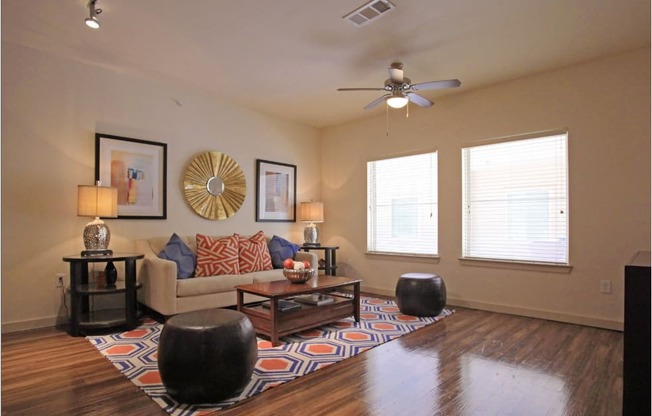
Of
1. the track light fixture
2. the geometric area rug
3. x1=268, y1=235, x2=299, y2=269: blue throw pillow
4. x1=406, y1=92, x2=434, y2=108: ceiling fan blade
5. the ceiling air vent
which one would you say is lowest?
the geometric area rug

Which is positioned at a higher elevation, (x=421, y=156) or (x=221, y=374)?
(x=421, y=156)

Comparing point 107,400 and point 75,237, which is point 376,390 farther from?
point 75,237

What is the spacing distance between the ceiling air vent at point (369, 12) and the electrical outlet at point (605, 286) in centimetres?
333

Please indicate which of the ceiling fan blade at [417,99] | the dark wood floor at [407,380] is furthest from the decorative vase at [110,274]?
the ceiling fan blade at [417,99]

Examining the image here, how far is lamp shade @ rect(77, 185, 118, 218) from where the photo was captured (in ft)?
12.2

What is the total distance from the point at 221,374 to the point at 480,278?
3.51m

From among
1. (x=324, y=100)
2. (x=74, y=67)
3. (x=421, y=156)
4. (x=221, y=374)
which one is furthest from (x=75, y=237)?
(x=421, y=156)

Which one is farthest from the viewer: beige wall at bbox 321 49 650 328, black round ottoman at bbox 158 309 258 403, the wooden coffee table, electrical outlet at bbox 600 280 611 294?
electrical outlet at bbox 600 280 611 294

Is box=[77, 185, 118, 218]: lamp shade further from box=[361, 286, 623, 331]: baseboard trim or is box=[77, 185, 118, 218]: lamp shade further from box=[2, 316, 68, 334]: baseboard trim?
box=[361, 286, 623, 331]: baseboard trim

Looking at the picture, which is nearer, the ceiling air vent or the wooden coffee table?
the ceiling air vent

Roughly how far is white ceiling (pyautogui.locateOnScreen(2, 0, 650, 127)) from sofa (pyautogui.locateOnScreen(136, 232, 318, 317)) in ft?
6.50

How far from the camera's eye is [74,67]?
4.08 metres

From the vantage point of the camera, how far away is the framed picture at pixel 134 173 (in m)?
4.27

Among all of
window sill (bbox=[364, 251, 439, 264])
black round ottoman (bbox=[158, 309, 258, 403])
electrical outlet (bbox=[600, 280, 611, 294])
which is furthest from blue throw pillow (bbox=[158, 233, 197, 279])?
electrical outlet (bbox=[600, 280, 611, 294])
